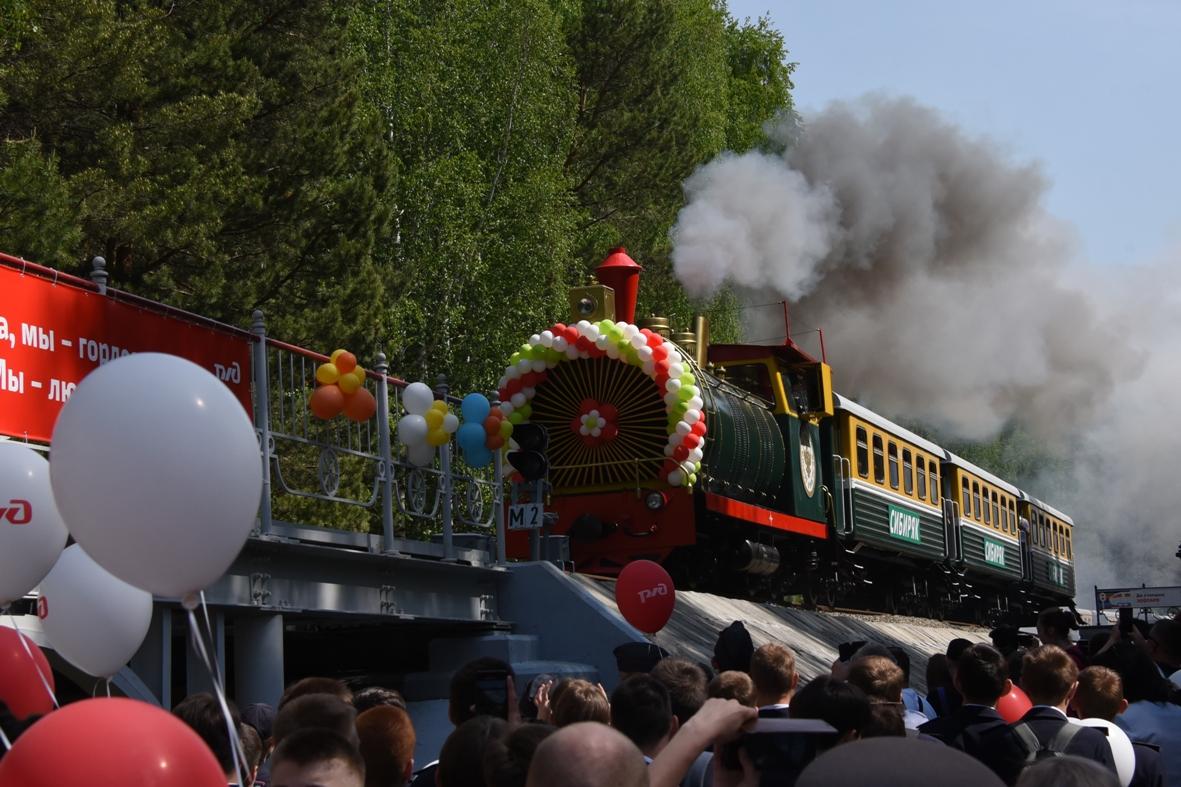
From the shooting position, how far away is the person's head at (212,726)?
15.2 feet

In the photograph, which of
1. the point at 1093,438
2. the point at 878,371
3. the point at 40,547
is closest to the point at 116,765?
the point at 40,547

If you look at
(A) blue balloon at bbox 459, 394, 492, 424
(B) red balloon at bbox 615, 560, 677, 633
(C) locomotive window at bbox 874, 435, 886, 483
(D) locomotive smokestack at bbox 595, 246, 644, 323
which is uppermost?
(D) locomotive smokestack at bbox 595, 246, 644, 323

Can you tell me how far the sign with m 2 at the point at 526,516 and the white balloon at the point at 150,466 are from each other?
8.37 meters

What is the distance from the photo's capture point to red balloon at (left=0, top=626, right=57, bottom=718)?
5.04 m

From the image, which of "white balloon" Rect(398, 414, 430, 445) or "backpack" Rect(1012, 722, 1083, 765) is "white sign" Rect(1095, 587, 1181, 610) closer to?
"white balloon" Rect(398, 414, 430, 445)

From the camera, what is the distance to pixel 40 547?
5773mm

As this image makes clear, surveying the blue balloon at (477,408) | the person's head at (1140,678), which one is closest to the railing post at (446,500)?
the blue balloon at (477,408)

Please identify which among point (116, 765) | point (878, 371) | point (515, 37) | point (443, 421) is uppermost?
point (515, 37)

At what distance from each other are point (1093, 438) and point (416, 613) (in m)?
52.8

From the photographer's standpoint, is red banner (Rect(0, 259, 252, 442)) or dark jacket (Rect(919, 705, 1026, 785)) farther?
red banner (Rect(0, 259, 252, 442))

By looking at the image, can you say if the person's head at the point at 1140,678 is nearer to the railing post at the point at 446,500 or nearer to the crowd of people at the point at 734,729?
the crowd of people at the point at 734,729

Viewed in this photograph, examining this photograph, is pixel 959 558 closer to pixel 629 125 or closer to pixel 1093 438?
pixel 629 125

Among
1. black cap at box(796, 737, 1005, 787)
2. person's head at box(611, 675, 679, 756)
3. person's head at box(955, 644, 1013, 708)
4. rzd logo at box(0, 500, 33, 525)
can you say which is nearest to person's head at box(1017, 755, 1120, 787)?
black cap at box(796, 737, 1005, 787)

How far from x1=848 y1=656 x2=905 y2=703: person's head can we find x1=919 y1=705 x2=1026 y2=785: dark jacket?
0.59ft
